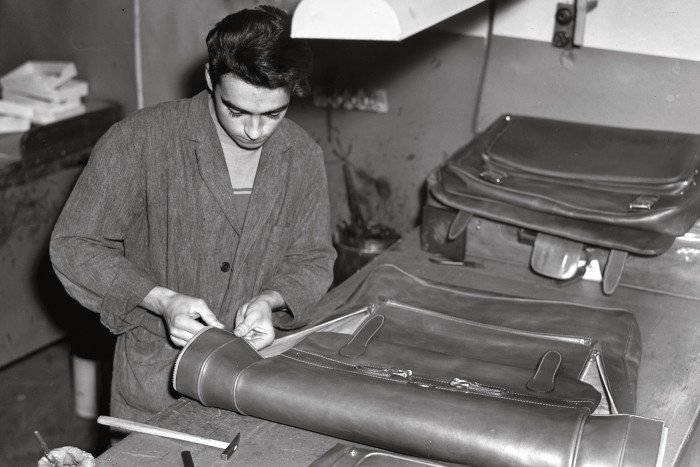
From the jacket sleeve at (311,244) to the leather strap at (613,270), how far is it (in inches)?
29.4

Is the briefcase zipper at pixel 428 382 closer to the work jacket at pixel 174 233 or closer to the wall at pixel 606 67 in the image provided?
the work jacket at pixel 174 233

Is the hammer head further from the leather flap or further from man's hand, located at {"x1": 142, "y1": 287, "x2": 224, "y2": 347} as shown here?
the leather flap

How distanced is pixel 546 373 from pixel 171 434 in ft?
2.33

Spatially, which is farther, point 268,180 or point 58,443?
point 58,443

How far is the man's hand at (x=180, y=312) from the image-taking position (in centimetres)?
170

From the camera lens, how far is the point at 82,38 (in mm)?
3688

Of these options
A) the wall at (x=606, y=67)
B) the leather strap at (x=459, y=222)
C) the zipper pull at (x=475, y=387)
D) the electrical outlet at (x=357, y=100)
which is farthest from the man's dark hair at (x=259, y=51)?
the electrical outlet at (x=357, y=100)

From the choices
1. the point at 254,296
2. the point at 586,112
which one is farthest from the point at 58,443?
the point at 586,112

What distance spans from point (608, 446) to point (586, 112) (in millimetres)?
1795

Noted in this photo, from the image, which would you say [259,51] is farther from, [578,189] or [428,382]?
[578,189]

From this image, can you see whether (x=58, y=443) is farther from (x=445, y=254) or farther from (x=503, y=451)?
(x=503, y=451)

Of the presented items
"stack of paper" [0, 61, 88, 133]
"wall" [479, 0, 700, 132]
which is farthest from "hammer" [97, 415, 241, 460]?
"stack of paper" [0, 61, 88, 133]

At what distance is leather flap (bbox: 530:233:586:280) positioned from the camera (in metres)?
2.32

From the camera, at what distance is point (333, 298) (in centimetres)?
217
